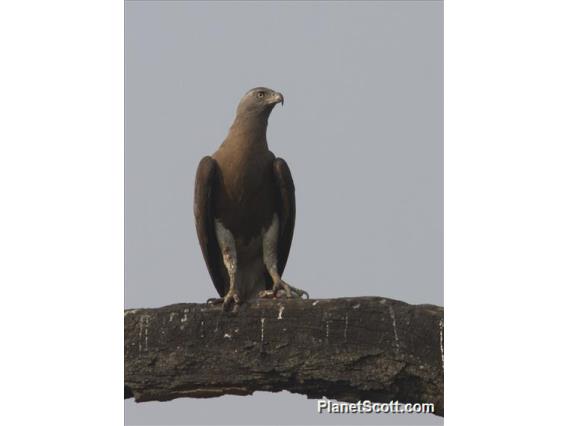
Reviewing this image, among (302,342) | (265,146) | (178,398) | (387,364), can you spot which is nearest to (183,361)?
(178,398)

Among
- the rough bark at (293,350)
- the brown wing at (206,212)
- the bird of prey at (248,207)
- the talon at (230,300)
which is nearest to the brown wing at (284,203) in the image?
the bird of prey at (248,207)

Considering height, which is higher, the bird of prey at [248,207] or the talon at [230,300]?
the bird of prey at [248,207]

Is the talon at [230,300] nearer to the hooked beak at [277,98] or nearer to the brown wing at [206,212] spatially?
the brown wing at [206,212]

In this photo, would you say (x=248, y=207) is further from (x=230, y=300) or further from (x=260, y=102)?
(x=230, y=300)

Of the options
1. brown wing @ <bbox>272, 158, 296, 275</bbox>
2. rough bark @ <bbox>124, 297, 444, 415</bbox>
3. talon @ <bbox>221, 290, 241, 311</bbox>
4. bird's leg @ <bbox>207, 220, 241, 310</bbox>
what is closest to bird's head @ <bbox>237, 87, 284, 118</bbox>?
brown wing @ <bbox>272, 158, 296, 275</bbox>

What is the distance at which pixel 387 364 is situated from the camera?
861 cm

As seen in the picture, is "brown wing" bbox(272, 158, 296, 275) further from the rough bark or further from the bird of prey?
the rough bark

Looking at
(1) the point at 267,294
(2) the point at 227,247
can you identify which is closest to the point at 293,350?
(1) the point at 267,294

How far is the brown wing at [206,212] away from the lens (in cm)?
988

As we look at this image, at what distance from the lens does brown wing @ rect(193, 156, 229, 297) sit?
9.88 meters

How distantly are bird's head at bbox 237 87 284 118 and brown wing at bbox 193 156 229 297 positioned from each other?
1.91ft

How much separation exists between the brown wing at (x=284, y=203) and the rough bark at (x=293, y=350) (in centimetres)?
122

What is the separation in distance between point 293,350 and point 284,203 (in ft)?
5.65

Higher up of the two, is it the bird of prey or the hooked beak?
the hooked beak
